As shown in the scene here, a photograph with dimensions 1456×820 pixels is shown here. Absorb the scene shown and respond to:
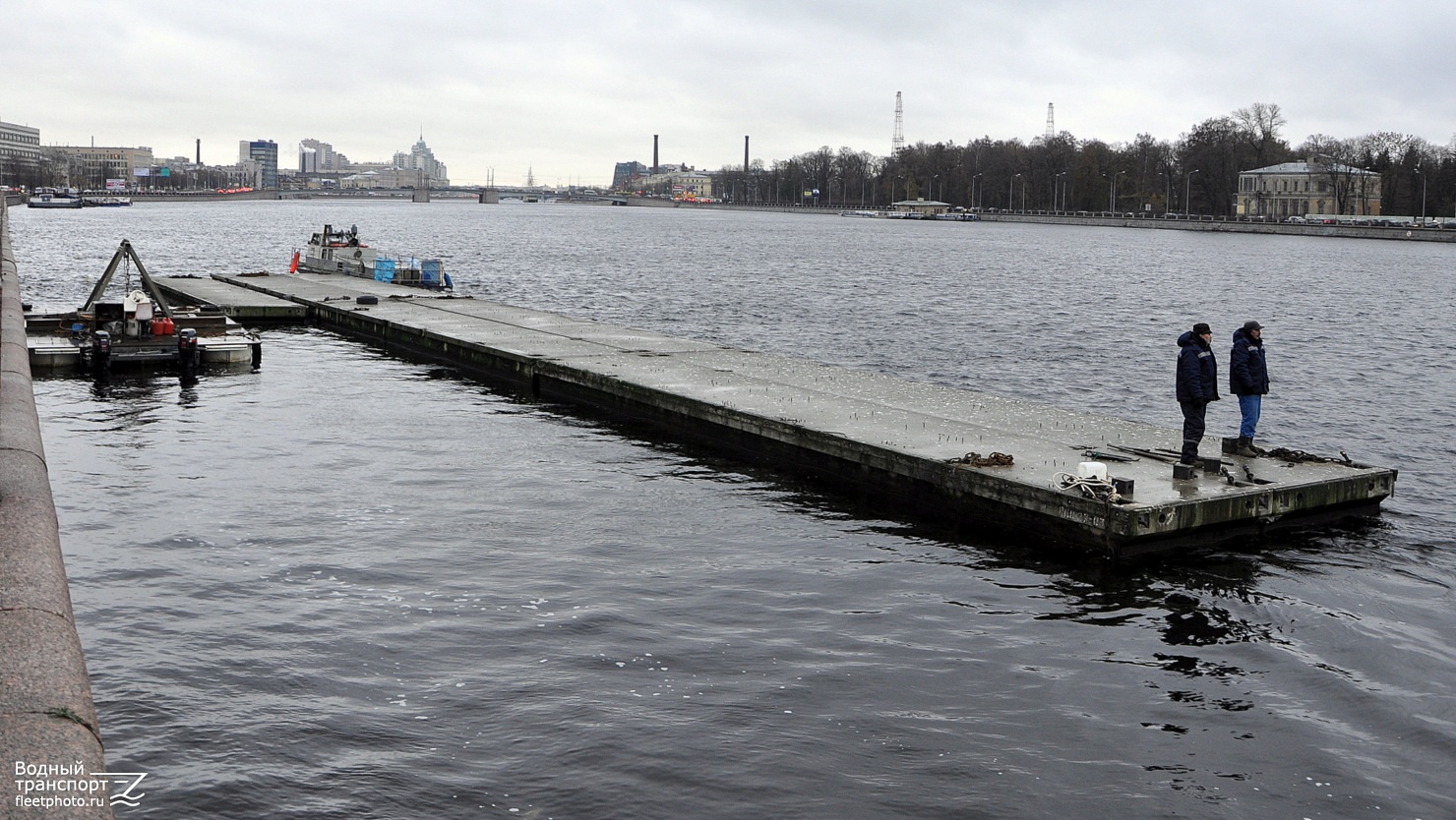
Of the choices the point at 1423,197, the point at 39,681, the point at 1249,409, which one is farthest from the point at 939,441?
the point at 1423,197

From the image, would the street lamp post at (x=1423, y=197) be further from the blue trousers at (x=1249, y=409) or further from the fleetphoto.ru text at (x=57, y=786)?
the fleetphoto.ru text at (x=57, y=786)

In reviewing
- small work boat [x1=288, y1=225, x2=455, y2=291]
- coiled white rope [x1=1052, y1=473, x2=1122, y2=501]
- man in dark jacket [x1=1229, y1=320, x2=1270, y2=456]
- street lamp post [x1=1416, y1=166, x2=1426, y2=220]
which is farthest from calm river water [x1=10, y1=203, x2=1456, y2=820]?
street lamp post [x1=1416, y1=166, x2=1426, y2=220]

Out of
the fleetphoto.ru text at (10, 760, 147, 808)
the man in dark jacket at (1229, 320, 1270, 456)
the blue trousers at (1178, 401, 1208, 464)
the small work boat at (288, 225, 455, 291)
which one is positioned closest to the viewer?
the fleetphoto.ru text at (10, 760, 147, 808)

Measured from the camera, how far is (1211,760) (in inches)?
440

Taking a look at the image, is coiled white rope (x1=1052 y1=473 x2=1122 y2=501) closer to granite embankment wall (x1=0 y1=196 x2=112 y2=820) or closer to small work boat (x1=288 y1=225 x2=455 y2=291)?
granite embankment wall (x1=0 y1=196 x2=112 y2=820)

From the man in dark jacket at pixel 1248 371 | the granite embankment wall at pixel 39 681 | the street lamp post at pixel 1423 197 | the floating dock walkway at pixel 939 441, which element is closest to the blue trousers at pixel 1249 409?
the man in dark jacket at pixel 1248 371

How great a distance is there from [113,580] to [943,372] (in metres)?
25.6

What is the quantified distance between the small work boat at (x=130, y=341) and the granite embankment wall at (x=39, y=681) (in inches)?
683

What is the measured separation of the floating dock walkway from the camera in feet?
55.6

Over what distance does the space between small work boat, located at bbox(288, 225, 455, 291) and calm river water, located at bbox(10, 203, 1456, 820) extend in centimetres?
2272

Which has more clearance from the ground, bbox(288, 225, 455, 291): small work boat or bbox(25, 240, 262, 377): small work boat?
bbox(288, 225, 455, 291): small work boat

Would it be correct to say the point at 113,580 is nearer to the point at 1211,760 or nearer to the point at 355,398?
the point at 1211,760

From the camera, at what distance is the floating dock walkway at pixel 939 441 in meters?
16.9

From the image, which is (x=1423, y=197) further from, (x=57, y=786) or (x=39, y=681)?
(x=57, y=786)
